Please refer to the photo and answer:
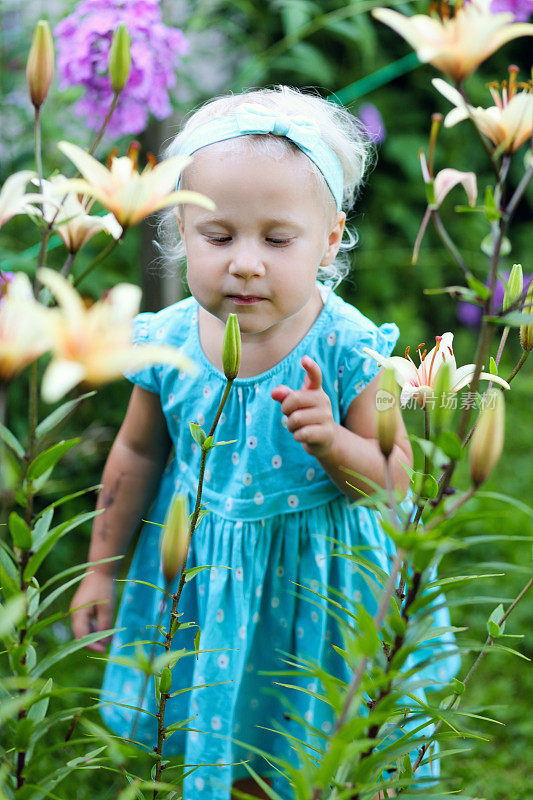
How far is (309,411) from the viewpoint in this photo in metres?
0.79

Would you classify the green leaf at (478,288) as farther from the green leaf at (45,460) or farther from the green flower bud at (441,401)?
the green leaf at (45,460)

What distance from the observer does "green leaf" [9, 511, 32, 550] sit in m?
0.48

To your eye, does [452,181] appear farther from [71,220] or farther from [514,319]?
[71,220]

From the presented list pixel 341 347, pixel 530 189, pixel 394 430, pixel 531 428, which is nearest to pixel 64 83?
pixel 341 347

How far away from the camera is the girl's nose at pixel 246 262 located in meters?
0.81

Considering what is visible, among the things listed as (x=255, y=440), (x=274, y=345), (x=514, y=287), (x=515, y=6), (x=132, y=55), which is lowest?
(x=255, y=440)

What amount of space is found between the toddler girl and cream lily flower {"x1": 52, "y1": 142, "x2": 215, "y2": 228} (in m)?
0.34

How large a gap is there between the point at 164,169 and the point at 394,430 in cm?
20

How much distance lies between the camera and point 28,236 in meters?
1.81

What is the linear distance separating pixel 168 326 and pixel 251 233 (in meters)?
0.30

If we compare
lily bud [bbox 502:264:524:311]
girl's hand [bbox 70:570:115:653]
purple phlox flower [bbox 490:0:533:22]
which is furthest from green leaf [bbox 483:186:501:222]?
purple phlox flower [bbox 490:0:533:22]

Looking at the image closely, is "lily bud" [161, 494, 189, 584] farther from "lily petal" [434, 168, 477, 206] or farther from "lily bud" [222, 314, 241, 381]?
"lily petal" [434, 168, 477, 206]

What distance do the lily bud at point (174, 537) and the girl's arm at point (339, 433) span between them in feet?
0.84

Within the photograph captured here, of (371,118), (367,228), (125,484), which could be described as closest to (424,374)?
(125,484)
